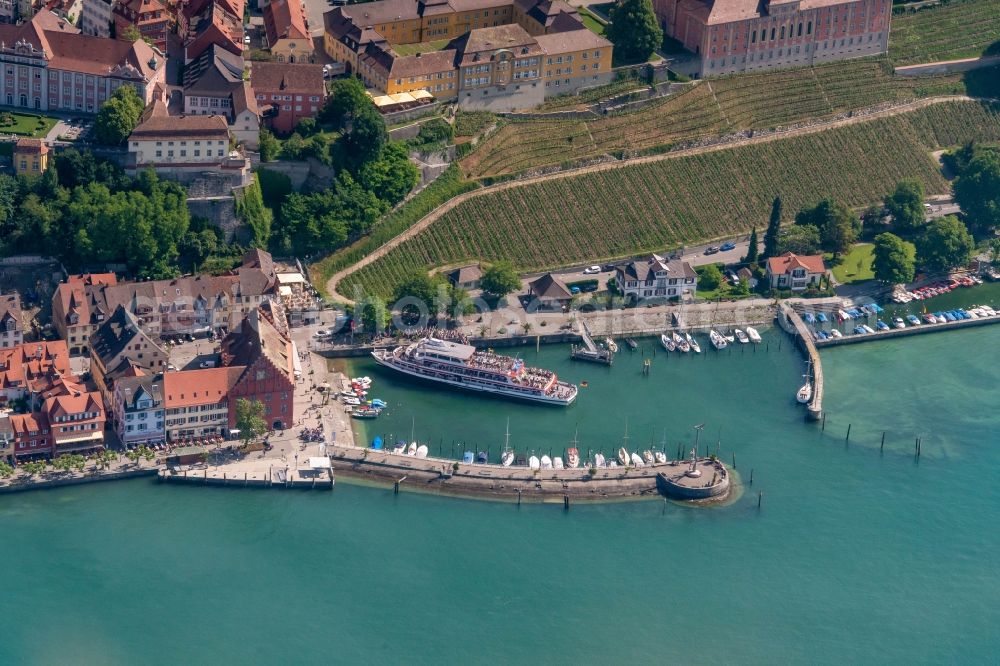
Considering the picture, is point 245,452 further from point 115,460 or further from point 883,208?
→ point 883,208

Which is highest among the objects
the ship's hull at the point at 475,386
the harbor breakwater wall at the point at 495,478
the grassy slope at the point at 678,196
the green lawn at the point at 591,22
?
the green lawn at the point at 591,22

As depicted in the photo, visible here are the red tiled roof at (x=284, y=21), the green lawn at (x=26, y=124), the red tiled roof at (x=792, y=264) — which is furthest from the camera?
the red tiled roof at (x=284, y=21)

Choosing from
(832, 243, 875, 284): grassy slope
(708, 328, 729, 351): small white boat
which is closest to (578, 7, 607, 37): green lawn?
(832, 243, 875, 284): grassy slope

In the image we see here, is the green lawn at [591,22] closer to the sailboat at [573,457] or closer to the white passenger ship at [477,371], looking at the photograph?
the white passenger ship at [477,371]

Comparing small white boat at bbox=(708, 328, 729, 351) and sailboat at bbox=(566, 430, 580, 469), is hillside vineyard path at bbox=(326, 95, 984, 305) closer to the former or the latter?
small white boat at bbox=(708, 328, 729, 351)

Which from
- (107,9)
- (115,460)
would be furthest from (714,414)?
(107,9)

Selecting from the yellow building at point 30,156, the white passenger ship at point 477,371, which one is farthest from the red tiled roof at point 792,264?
the yellow building at point 30,156

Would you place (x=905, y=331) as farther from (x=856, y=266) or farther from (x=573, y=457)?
(x=573, y=457)

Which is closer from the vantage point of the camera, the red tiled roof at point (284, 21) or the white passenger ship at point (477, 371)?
the white passenger ship at point (477, 371)

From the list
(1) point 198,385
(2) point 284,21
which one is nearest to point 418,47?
(2) point 284,21
